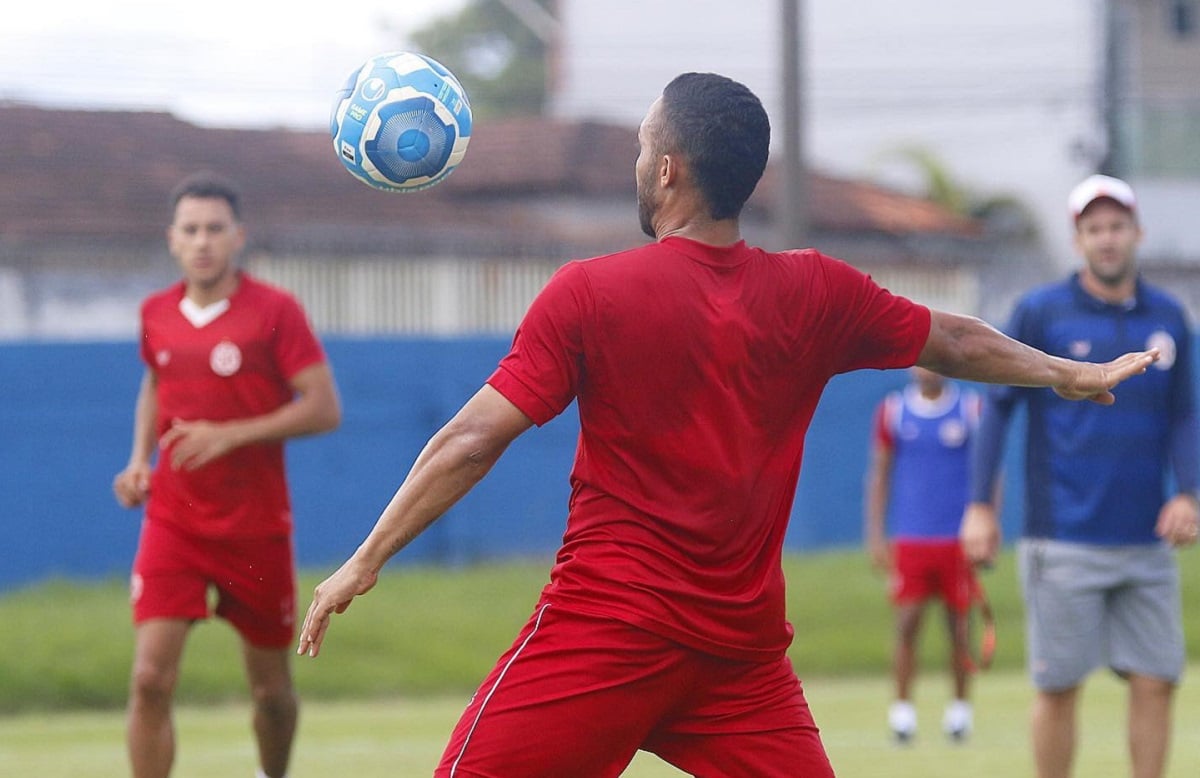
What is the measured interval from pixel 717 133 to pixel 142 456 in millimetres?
4370

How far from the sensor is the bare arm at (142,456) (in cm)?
795

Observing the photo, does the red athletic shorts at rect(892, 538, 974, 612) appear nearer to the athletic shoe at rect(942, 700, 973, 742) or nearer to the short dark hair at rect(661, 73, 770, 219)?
the athletic shoe at rect(942, 700, 973, 742)

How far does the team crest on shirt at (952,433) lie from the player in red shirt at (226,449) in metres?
5.00

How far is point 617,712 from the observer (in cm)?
464

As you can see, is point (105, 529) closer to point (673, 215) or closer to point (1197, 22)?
point (673, 215)

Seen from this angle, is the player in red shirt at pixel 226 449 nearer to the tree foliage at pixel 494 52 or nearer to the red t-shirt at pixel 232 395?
the red t-shirt at pixel 232 395

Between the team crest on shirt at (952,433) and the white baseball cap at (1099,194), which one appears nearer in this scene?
the white baseball cap at (1099,194)

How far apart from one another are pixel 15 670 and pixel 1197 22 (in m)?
29.2

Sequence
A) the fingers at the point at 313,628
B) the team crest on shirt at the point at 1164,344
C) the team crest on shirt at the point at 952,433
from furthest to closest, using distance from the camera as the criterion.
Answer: the team crest on shirt at the point at 952,433 → the team crest on shirt at the point at 1164,344 → the fingers at the point at 313,628

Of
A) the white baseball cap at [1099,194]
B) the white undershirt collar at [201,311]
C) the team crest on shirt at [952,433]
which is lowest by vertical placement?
the team crest on shirt at [952,433]

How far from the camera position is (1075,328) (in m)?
7.45

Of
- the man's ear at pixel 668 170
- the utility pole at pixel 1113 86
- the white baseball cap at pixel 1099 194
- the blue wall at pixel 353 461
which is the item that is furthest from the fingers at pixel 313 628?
the utility pole at pixel 1113 86

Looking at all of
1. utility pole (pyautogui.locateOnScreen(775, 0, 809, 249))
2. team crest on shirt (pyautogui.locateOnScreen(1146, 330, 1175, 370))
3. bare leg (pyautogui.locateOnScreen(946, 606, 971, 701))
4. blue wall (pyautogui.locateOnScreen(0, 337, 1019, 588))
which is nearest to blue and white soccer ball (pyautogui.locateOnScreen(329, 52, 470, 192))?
team crest on shirt (pyautogui.locateOnScreen(1146, 330, 1175, 370))

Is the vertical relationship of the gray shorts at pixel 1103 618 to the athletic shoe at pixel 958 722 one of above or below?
above
